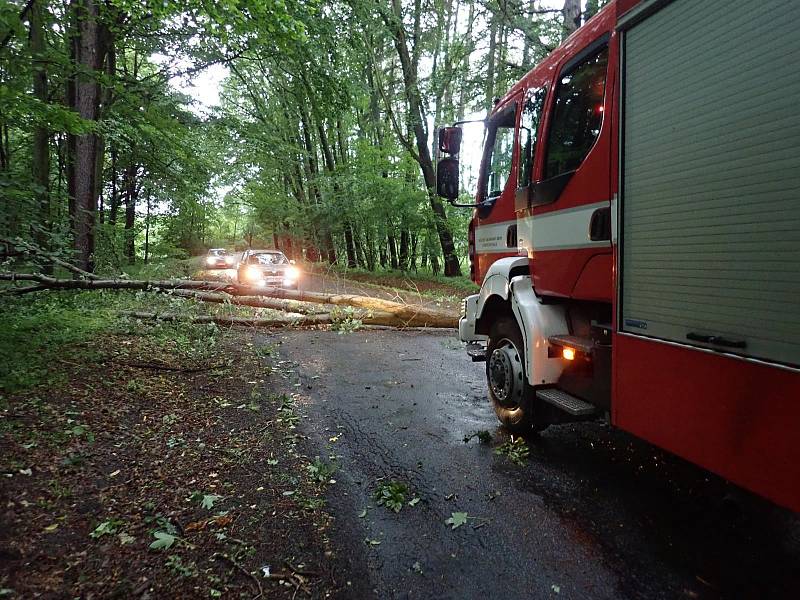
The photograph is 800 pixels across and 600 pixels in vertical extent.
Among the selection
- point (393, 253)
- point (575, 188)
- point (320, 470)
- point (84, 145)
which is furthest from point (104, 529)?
point (393, 253)

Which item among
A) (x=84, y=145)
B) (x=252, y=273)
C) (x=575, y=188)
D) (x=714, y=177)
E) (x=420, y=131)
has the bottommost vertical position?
(x=252, y=273)

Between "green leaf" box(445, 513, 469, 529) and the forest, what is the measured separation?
230 inches

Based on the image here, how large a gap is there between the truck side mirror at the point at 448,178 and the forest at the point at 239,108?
3739mm

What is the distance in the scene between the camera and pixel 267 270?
14.1 meters

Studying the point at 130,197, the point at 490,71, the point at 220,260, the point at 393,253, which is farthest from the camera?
the point at 220,260

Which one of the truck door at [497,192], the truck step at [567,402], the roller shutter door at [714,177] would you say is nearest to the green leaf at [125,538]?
the truck step at [567,402]

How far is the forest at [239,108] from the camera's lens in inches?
247

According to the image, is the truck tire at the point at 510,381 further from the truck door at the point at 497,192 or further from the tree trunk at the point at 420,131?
the tree trunk at the point at 420,131

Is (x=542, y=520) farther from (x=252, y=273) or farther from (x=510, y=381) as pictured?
(x=252, y=273)

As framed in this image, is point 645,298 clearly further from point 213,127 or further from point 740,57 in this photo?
point 213,127

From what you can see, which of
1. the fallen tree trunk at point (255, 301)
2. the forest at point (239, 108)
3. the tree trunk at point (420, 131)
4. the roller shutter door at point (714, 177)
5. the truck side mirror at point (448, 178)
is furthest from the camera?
the tree trunk at point (420, 131)

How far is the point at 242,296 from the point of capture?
346 inches

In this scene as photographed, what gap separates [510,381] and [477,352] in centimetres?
78

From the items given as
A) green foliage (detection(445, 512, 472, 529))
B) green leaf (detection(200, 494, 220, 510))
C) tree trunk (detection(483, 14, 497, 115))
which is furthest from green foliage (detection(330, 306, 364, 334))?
green foliage (detection(445, 512, 472, 529))
